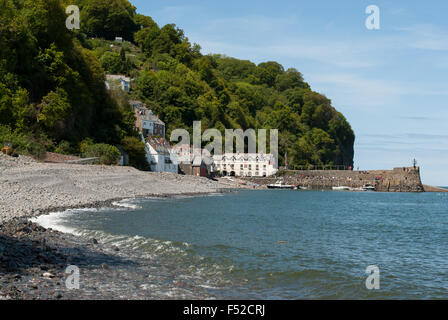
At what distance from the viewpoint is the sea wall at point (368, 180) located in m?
130

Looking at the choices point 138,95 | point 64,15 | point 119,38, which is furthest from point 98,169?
point 119,38

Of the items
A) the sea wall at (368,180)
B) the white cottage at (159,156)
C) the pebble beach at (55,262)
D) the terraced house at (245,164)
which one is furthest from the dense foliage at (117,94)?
the pebble beach at (55,262)

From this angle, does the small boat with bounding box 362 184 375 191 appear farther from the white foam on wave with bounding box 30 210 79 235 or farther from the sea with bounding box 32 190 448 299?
the white foam on wave with bounding box 30 210 79 235

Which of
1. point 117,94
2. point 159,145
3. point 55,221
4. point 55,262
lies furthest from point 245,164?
point 55,262

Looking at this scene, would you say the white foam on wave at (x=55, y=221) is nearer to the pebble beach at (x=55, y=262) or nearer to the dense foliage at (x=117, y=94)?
the pebble beach at (x=55, y=262)

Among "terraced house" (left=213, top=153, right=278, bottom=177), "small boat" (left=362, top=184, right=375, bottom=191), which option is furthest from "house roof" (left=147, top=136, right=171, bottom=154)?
"small boat" (left=362, top=184, right=375, bottom=191)

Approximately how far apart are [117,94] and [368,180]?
83.7m

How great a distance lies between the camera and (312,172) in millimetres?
137375

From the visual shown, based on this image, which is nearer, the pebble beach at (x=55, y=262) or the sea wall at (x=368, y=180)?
the pebble beach at (x=55, y=262)

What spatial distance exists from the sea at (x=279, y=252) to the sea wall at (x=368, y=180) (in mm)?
97984

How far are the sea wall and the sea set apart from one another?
97984 mm

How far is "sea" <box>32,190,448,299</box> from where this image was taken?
1310 centimetres

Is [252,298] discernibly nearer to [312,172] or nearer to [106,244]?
[106,244]
